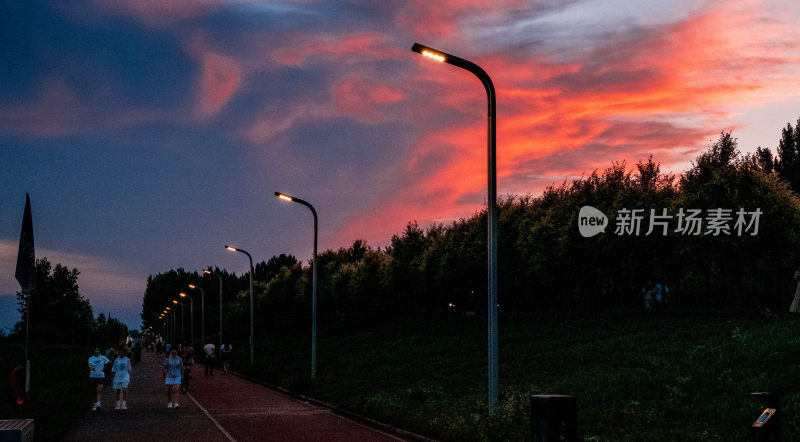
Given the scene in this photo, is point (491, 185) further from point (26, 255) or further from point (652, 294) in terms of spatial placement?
point (652, 294)

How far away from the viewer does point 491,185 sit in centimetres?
1466

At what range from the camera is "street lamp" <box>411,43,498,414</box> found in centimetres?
1386

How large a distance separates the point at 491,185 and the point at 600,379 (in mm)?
8653

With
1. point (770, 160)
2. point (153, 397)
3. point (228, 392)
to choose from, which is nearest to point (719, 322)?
point (228, 392)

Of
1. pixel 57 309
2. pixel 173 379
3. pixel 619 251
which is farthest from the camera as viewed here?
pixel 57 309

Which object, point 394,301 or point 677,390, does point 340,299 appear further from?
point 677,390

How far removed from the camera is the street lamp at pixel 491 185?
546 inches

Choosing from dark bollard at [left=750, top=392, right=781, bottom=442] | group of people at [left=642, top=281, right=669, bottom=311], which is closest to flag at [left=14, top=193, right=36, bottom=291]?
dark bollard at [left=750, top=392, right=781, bottom=442]

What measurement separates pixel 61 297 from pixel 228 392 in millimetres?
98509

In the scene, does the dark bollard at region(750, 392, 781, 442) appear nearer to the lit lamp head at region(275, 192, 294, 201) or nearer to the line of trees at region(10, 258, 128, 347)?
the lit lamp head at region(275, 192, 294, 201)

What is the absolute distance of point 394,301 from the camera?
301 feet

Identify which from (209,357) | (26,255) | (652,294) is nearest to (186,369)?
(209,357)

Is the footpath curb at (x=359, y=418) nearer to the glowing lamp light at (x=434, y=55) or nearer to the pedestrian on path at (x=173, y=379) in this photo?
the pedestrian on path at (x=173, y=379)

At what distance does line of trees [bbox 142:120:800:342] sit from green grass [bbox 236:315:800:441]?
18.7 ft
